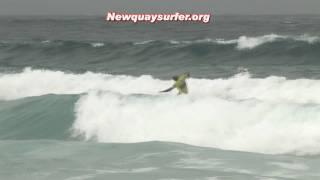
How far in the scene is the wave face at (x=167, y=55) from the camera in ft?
98.8

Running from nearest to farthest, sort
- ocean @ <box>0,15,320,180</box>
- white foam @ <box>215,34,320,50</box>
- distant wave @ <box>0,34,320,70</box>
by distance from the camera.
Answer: ocean @ <box>0,15,320,180</box>, distant wave @ <box>0,34,320,70</box>, white foam @ <box>215,34,320,50</box>

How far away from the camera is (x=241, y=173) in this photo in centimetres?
884

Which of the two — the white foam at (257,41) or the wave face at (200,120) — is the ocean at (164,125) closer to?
the wave face at (200,120)

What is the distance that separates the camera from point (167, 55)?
110 feet

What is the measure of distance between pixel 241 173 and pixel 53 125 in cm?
742

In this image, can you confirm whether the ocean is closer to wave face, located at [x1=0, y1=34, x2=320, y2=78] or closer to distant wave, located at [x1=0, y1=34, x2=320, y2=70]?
wave face, located at [x1=0, y1=34, x2=320, y2=78]

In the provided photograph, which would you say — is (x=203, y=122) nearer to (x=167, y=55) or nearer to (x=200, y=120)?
(x=200, y=120)

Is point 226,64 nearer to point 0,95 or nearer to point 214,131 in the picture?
point 0,95

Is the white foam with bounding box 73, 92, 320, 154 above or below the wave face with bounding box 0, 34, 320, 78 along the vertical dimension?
below

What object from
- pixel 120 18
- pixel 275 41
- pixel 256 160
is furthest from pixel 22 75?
pixel 120 18

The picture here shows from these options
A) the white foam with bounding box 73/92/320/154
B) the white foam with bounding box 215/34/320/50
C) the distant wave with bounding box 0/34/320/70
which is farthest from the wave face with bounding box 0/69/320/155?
the white foam with bounding box 215/34/320/50

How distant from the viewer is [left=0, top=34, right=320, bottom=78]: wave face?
30109 mm

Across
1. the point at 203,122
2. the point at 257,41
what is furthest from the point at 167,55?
the point at 203,122

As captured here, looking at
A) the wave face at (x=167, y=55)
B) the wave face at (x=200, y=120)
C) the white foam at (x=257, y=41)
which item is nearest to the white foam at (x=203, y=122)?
the wave face at (x=200, y=120)
